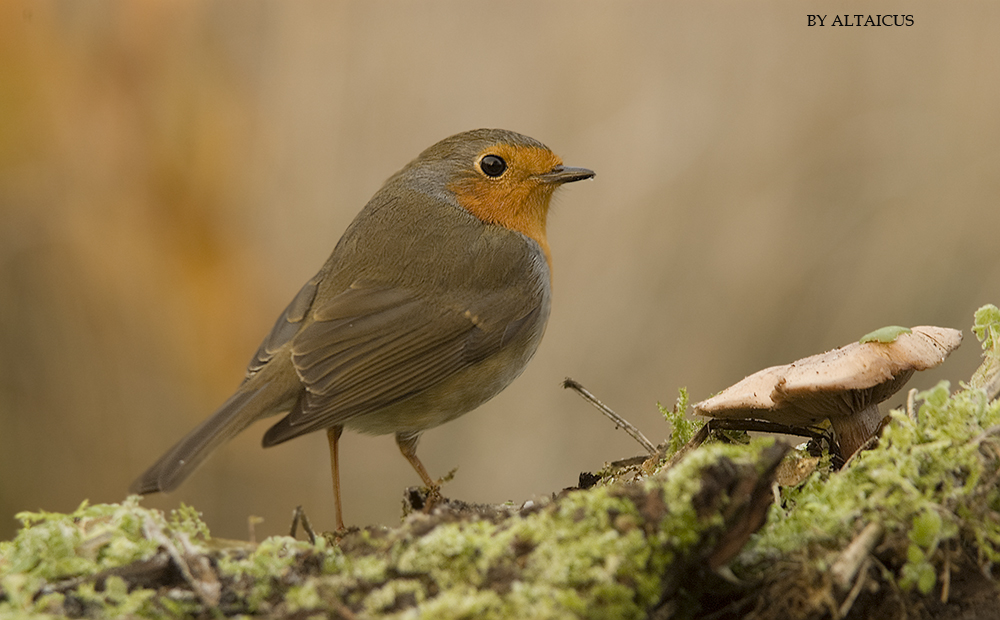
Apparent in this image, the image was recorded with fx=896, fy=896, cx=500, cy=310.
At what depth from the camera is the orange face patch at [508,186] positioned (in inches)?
149

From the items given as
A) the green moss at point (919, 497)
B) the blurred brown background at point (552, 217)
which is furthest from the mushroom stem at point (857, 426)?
the blurred brown background at point (552, 217)

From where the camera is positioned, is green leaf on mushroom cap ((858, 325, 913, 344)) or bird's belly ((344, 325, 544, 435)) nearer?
green leaf on mushroom cap ((858, 325, 913, 344))

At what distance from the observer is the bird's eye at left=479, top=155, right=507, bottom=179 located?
379cm

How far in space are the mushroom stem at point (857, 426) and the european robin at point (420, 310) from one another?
144 cm

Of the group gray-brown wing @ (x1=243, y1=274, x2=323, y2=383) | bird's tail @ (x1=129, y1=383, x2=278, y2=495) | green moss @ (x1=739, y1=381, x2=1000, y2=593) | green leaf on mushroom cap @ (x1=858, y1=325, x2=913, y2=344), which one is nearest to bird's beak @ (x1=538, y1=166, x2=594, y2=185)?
gray-brown wing @ (x1=243, y1=274, x2=323, y2=383)

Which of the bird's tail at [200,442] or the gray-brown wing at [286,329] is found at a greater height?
the gray-brown wing at [286,329]

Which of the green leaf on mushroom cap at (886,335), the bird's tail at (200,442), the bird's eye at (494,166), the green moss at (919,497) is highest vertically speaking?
Answer: the bird's eye at (494,166)

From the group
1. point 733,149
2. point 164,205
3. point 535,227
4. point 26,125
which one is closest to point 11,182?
point 26,125

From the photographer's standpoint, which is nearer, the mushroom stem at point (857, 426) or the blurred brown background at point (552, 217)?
the mushroom stem at point (857, 426)

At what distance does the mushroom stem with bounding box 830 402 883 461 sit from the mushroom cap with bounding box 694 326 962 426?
2 centimetres

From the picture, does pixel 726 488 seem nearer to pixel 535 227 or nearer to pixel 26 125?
pixel 535 227

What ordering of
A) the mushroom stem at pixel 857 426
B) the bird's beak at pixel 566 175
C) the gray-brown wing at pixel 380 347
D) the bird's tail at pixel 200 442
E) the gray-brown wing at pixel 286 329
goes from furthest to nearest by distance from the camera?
1. the bird's beak at pixel 566 175
2. the gray-brown wing at pixel 286 329
3. the gray-brown wing at pixel 380 347
4. the bird's tail at pixel 200 442
5. the mushroom stem at pixel 857 426

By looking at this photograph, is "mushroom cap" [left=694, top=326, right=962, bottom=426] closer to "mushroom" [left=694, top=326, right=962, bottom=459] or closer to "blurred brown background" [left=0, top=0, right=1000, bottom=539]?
"mushroom" [left=694, top=326, right=962, bottom=459]

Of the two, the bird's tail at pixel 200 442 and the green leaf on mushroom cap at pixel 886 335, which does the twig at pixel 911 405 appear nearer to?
the green leaf on mushroom cap at pixel 886 335
